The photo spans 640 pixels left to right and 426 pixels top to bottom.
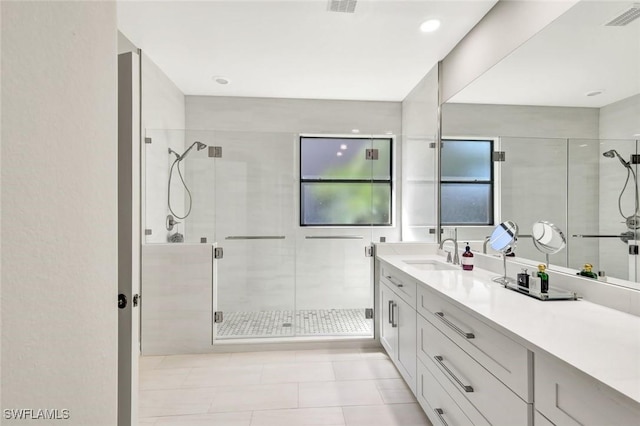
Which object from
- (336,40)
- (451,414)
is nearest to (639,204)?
(451,414)

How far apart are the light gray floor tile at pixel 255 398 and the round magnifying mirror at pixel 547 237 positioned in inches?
69.9

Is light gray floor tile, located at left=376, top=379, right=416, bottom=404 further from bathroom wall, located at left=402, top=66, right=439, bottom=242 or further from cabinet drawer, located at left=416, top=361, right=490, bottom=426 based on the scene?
bathroom wall, located at left=402, top=66, right=439, bottom=242

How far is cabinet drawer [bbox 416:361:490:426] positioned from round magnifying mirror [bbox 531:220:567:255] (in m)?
0.91

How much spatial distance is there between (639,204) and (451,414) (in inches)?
47.3

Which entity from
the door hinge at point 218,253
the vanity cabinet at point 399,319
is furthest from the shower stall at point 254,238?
the vanity cabinet at point 399,319

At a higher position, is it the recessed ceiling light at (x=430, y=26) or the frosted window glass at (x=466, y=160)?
the recessed ceiling light at (x=430, y=26)

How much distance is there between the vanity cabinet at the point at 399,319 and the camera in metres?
2.09

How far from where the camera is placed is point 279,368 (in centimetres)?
262

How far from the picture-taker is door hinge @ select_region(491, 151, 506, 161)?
7.19ft

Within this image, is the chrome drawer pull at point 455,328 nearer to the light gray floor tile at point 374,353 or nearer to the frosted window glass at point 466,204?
the frosted window glass at point 466,204
